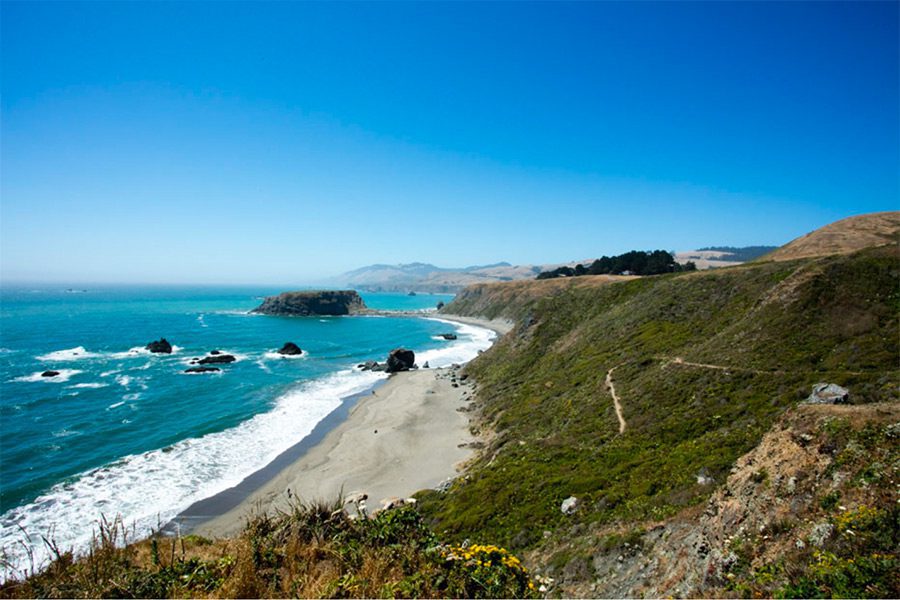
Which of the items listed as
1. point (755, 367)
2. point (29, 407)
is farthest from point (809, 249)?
point (29, 407)

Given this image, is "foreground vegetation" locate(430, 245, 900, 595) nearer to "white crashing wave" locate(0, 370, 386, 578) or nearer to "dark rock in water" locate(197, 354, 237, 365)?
"white crashing wave" locate(0, 370, 386, 578)

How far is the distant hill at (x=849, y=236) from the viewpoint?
183 feet

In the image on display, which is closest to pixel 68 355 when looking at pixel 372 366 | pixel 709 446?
pixel 372 366

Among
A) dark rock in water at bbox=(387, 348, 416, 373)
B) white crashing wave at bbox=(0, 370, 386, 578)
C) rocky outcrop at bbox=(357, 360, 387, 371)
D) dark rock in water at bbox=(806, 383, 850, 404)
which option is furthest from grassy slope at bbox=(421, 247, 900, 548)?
rocky outcrop at bbox=(357, 360, 387, 371)

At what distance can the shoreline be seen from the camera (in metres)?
26.4

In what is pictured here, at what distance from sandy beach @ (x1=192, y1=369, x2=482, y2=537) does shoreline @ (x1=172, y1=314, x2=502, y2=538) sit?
2.7 inches

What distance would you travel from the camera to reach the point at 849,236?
195ft

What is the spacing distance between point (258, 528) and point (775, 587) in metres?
11.1

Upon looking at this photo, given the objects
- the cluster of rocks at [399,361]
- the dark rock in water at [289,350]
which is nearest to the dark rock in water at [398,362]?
the cluster of rocks at [399,361]

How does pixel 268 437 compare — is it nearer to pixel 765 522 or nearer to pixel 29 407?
pixel 29 407

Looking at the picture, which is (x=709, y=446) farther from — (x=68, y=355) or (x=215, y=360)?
(x=68, y=355)

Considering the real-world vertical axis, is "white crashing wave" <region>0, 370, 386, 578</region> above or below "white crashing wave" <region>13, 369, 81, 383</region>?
below

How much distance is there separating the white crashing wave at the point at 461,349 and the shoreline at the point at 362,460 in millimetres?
26789

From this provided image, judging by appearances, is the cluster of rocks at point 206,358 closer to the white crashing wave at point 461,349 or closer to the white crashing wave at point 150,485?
the white crashing wave at point 461,349
